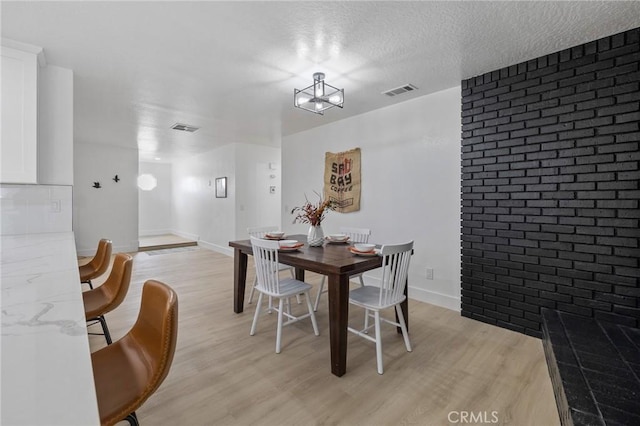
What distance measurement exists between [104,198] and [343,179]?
5.36 metres

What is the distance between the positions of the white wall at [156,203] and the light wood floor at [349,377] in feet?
20.9

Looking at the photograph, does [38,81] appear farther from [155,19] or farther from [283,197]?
[283,197]

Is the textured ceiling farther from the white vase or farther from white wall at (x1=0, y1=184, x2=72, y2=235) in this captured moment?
the white vase

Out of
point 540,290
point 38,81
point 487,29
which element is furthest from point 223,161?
point 540,290

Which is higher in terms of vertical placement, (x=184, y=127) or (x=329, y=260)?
(x=184, y=127)

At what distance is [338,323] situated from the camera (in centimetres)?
203

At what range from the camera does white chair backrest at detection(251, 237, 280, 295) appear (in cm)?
229

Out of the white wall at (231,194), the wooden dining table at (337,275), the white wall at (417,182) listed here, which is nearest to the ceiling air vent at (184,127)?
the white wall at (231,194)

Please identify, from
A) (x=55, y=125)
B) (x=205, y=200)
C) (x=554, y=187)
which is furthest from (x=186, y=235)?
(x=554, y=187)

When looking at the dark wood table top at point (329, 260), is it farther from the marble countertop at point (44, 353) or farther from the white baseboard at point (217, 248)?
the white baseboard at point (217, 248)

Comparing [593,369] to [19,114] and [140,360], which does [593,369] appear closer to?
[140,360]

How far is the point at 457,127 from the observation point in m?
3.14

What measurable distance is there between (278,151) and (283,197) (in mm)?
1923

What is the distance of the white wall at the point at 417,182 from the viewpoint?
320cm
